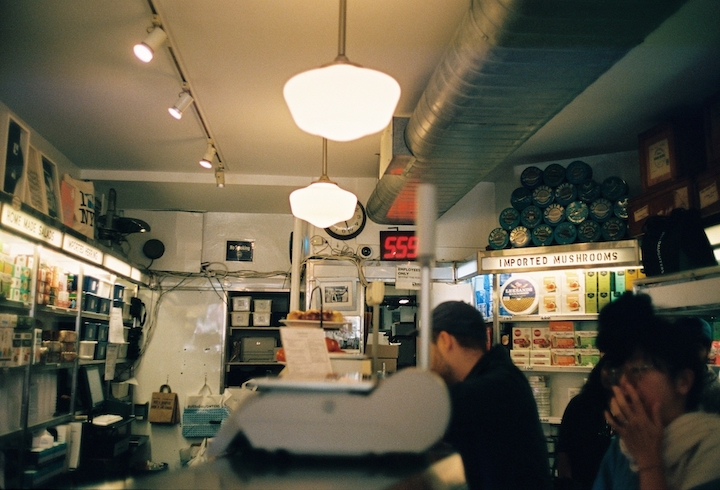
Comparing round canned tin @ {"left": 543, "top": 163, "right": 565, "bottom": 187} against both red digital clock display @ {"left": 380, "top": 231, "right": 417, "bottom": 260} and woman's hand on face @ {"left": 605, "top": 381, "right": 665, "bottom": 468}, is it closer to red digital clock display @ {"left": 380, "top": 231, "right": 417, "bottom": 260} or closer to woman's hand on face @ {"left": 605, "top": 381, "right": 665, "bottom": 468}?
red digital clock display @ {"left": 380, "top": 231, "right": 417, "bottom": 260}

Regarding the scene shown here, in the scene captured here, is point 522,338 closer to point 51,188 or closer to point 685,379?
point 685,379

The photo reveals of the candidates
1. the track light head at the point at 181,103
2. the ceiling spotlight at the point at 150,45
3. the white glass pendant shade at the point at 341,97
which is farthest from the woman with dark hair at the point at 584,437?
the track light head at the point at 181,103

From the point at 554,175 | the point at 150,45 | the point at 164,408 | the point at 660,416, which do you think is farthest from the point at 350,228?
the point at 660,416

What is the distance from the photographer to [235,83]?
451 cm

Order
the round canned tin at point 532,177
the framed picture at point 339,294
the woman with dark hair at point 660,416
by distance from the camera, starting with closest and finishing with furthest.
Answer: the woman with dark hair at point 660,416 → the round canned tin at point 532,177 → the framed picture at point 339,294

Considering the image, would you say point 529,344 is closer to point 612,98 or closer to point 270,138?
point 612,98

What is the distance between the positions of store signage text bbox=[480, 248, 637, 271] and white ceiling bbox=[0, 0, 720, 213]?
107 cm

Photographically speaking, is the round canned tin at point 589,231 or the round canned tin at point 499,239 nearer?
the round canned tin at point 589,231

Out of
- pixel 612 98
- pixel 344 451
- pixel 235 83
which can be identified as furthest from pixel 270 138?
pixel 344 451

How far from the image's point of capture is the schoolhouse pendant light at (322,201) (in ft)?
12.8

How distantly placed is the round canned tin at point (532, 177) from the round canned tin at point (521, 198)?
57mm

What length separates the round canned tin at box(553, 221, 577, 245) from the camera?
17.4 feet

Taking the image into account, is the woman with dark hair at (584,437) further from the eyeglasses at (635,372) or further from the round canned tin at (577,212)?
the round canned tin at (577,212)

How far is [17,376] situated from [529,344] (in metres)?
4.39
